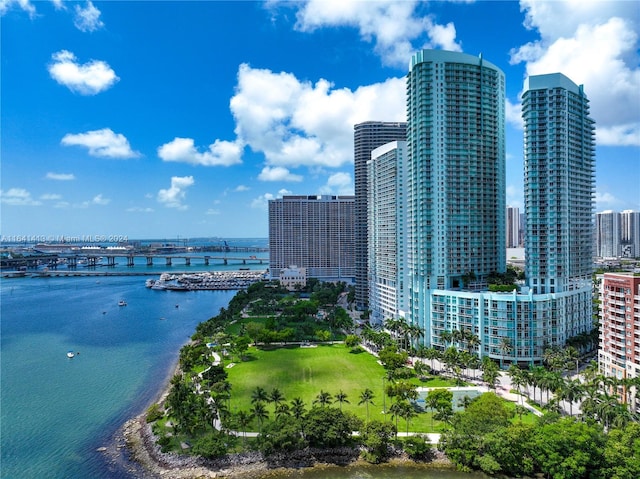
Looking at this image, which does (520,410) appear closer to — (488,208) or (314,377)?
(314,377)

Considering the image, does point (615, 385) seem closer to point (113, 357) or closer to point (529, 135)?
point (529, 135)

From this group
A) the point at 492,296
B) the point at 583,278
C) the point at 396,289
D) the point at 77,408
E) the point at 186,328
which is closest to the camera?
the point at 77,408

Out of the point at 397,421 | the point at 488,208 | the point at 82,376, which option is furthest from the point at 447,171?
the point at 82,376

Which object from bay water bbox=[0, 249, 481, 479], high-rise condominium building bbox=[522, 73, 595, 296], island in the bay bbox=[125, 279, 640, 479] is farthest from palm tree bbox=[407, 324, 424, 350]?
bay water bbox=[0, 249, 481, 479]

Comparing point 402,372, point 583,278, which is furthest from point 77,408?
point 583,278

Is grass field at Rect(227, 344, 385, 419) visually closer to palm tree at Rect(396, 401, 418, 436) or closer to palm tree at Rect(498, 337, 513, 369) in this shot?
palm tree at Rect(396, 401, 418, 436)

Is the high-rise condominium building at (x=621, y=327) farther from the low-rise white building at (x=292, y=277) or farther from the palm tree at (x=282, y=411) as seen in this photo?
the low-rise white building at (x=292, y=277)
